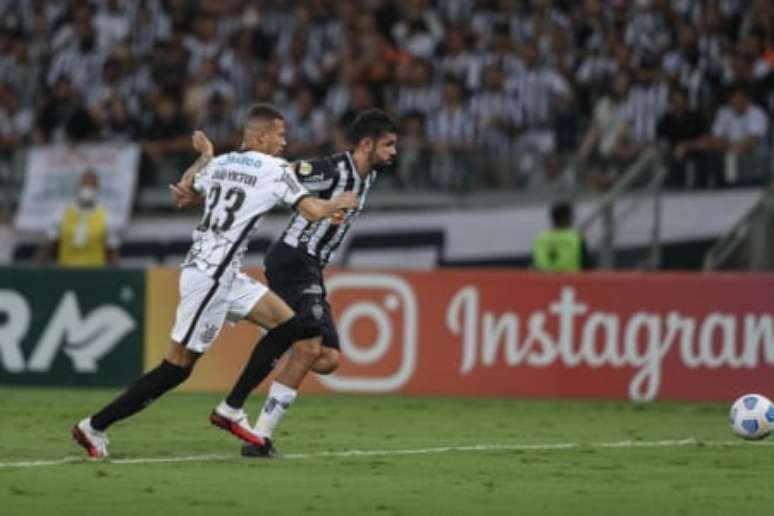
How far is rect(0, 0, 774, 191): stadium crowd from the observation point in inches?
925

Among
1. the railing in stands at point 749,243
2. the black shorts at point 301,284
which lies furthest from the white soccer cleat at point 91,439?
the railing in stands at point 749,243

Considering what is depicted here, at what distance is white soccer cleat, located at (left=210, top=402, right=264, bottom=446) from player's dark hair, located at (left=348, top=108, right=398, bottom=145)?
208cm

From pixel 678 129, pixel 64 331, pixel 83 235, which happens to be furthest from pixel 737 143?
pixel 64 331

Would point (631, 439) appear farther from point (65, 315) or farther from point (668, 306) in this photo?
point (65, 315)

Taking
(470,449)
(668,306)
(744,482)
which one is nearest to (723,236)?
(668,306)

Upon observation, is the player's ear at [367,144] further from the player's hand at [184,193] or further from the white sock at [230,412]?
the white sock at [230,412]

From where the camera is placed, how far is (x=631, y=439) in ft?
52.1

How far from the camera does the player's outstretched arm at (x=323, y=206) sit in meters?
12.9

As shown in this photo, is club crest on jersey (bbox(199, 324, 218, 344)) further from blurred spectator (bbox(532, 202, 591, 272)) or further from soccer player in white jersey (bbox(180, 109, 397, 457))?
blurred spectator (bbox(532, 202, 591, 272))

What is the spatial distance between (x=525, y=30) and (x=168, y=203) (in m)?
4.84

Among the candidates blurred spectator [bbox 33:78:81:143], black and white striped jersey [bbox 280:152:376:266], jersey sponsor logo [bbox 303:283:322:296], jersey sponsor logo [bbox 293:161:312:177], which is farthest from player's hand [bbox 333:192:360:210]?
blurred spectator [bbox 33:78:81:143]

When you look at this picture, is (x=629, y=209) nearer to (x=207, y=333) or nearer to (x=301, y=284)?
(x=301, y=284)

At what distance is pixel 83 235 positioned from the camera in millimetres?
23859

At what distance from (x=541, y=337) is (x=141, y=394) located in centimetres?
804
